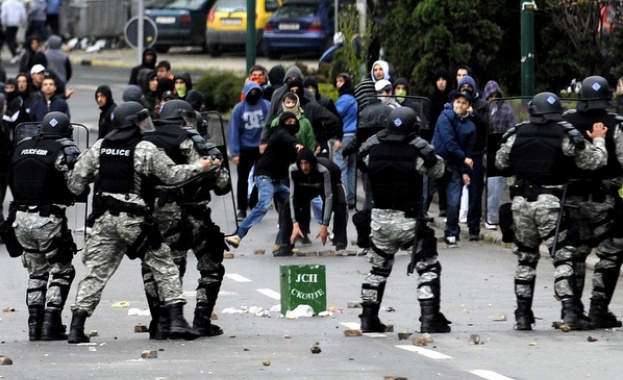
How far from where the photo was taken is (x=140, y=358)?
38.5ft

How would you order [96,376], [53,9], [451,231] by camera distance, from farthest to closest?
1. [53,9]
2. [451,231]
3. [96,376]

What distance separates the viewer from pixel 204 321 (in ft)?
43.0

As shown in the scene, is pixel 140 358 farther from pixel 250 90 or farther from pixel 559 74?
pixel 559 74

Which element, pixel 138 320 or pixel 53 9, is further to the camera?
pixel 53 9

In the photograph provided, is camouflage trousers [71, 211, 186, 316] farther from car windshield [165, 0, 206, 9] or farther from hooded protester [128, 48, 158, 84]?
car windshield [165, 0, 206, 9]

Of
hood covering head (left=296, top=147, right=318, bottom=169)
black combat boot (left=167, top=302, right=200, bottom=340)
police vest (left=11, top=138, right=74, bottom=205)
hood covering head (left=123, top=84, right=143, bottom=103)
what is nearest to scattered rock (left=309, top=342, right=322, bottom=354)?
black combat boot (left=167, top=302, right=200, bottom=340)

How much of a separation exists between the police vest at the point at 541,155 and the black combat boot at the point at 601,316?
A: 1028mm

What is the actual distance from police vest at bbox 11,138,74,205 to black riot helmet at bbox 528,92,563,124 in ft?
11.7

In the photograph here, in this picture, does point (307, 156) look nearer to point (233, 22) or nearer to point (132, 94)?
point (132, 94)

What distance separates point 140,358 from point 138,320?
95.3 inches

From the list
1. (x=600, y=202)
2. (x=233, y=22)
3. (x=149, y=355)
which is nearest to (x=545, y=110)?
(x=600, y=202)

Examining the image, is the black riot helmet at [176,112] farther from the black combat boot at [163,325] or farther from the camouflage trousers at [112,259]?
the black combat boot at [163,325]

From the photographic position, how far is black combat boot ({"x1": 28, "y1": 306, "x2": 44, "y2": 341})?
1298 centimetres

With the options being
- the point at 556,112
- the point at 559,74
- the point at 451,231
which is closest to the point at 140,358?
the point at 556,112
